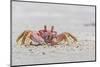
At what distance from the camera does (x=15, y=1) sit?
237 cm

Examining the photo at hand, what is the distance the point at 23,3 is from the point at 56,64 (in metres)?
0.76

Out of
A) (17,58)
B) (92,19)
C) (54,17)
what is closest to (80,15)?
(92,19)

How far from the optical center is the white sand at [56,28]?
94.1 inches

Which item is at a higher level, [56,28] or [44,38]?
[56,28]

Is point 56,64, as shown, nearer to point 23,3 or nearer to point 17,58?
point 17,58

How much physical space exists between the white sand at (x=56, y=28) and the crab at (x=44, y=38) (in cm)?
4

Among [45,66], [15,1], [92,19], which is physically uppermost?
[15,1]

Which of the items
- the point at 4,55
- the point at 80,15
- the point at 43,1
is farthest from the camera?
the point at 80,15

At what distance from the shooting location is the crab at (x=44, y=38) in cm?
243

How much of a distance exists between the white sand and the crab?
0.04m

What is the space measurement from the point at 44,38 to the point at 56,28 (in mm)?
177

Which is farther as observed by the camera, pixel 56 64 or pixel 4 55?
pixel 56 64

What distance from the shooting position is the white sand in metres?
2.39

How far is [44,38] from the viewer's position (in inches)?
98.7
